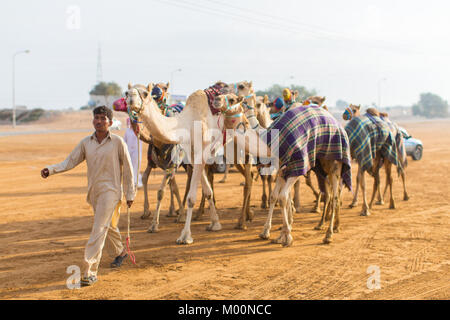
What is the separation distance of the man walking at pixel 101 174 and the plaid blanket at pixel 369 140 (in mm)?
6780

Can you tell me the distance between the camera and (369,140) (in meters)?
11.6

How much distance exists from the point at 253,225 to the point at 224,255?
2396 millimetres

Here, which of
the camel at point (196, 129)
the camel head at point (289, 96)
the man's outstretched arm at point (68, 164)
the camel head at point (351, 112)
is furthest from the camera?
the camel head at point (351, 112)

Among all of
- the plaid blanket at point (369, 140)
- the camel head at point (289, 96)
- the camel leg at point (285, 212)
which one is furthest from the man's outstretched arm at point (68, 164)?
the plaid blanket at point (369, 140)

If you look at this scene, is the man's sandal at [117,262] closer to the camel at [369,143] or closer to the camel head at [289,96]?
the camel head at [289,96]

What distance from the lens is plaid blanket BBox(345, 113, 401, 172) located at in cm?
1146

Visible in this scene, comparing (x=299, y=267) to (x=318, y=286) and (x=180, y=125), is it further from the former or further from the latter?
(x=180, y=125)

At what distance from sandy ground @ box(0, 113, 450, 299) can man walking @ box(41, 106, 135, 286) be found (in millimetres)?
551

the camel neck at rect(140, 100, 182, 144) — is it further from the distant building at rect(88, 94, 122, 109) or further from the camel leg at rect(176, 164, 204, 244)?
the distant building at rect(88, 94, 122, 109)

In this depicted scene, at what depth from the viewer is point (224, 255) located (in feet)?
26.1

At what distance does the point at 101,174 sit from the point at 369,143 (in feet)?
24.3

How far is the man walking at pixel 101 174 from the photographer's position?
6.33 metres

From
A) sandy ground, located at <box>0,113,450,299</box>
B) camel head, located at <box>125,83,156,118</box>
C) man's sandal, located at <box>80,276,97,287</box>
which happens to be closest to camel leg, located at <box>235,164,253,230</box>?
sandy ground, located at <box>0,113,450,299</box>

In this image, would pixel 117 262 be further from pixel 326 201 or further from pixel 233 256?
pixel 326 201
